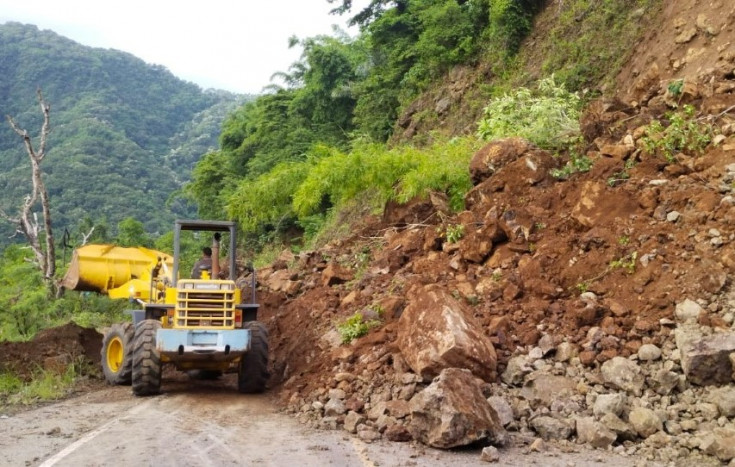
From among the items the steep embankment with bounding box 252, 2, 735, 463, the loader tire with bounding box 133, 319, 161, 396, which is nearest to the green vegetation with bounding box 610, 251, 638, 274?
the steep embankment with bounding box 252, 2, 735, 463

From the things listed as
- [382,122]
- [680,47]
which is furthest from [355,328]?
[382,122]

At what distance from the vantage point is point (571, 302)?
8.52 metres

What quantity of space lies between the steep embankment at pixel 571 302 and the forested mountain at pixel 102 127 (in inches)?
1149

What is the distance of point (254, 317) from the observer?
1082 cm

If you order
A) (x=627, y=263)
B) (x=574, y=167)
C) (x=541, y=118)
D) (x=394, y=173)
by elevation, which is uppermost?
(x=541, y=118)

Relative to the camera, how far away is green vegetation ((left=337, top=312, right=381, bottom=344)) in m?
9.62

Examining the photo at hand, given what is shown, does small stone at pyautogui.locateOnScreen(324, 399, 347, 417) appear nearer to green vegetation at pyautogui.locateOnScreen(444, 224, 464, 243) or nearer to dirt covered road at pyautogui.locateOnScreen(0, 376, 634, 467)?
dirt covered road at pyautogui.locateOnScreen(0, 376, 634, 467)

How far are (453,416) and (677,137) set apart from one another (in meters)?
5.39

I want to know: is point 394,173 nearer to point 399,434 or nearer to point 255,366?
point 255,366

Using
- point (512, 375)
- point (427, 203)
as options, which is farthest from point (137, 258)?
point (512, 375)

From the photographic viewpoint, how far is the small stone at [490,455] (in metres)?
6.41

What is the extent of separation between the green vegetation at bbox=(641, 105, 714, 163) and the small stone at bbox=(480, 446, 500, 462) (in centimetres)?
513

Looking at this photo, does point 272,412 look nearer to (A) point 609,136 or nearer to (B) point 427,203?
(B) point 427,203

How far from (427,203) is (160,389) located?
5.49m
